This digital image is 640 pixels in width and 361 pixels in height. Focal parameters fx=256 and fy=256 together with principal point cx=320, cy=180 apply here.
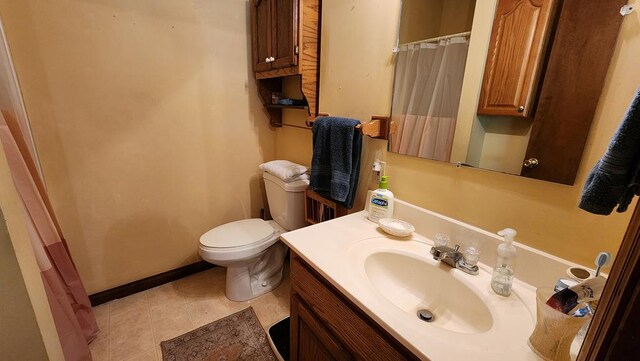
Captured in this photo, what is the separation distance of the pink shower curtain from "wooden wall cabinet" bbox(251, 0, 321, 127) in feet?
3.96

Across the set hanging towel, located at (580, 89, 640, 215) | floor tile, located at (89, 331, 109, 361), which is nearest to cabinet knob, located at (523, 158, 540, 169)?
hanging towel, located at (580, 89, 640, 215)

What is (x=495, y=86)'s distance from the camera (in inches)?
30.2

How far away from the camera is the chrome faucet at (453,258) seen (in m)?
0.79

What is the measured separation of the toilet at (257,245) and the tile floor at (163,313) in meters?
0.10

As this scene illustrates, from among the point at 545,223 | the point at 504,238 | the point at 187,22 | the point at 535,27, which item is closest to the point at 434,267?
the point at 504,238

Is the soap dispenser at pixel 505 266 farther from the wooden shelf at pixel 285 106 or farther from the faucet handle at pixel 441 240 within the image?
the wooden shelf at pixel 285 106

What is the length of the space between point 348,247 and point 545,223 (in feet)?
1.88

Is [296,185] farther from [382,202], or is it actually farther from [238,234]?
[382,202]

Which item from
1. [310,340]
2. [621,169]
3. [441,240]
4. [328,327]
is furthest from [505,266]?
[310,340]

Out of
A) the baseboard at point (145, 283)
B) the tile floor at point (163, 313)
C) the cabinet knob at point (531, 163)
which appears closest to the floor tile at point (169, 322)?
the tile floor at point (163, 313)

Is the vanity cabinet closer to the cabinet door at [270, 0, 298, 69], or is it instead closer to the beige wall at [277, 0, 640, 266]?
the beige wall at [277, 0, 640, 266]

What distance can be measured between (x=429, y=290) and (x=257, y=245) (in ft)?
3.42

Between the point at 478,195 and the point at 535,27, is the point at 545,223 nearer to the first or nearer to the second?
the point at 478,195

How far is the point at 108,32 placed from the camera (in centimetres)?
135
